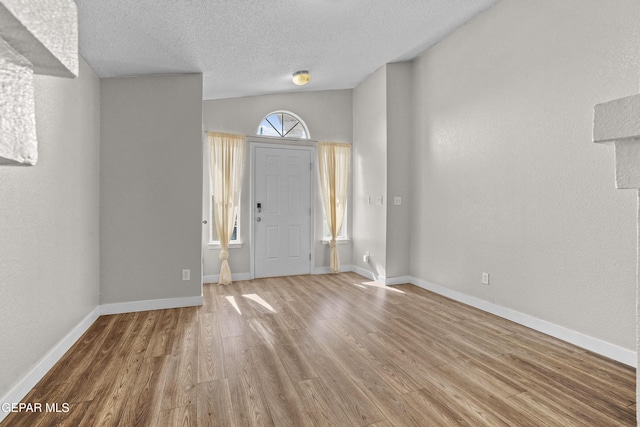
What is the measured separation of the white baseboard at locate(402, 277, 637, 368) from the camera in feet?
7.47

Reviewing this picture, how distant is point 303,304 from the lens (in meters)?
3.59

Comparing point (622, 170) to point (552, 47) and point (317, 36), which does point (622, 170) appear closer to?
point (552, 47)

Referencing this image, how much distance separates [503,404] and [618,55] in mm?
2503

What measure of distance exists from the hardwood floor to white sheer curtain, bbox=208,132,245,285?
133 centimetres

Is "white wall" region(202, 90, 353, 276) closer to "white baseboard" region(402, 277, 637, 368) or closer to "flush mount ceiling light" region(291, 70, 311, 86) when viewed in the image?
"flush mount ceiling light" region(291, 70, 311, 86)

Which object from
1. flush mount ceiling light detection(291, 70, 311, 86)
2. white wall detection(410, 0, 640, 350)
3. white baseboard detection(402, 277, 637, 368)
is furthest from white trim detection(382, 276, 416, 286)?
flush mount ceiling light detection(291, 70, 311, 86)

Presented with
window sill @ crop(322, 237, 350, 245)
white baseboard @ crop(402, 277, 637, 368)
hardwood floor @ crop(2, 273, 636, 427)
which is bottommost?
hardwood floor @ crop(2, 273, 636, 427)

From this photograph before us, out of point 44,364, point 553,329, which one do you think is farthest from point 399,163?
point 44,364

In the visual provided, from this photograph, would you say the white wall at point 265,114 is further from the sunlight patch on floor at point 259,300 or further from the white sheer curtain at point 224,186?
the sunlight patch on floor at point 259,300

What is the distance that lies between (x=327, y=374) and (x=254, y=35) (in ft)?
9.10

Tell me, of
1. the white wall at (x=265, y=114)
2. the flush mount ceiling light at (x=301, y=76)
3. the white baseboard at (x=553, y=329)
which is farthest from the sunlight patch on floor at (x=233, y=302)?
the flush mount ceiling light at (x=301, y=76)

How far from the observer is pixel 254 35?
2.86 m

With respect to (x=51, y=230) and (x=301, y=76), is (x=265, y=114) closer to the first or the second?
(x=301, y=76)

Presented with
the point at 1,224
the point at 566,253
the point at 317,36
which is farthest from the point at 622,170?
the point at 317,36
